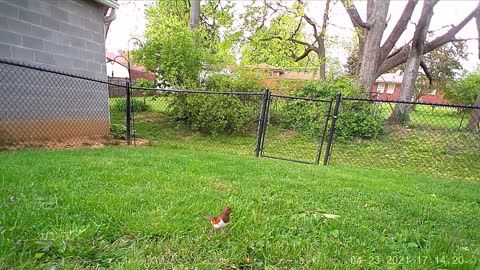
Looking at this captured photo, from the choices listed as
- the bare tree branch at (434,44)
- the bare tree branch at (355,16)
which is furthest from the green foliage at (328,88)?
the bare tree branch at (434,44)

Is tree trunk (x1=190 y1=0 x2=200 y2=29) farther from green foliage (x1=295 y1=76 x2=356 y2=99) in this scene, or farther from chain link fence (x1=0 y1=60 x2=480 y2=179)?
green foliage (x1=295 y1=76 x2=356 y2=99)

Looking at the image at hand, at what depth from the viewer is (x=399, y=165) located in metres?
5.48

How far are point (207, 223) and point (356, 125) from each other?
6796mm

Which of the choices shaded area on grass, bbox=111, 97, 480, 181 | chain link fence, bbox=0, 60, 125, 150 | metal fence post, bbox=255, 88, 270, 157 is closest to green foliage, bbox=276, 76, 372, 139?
shaded area on grass, bbox=111, 97, 480, 181

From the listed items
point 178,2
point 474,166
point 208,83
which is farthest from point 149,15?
point 474,166

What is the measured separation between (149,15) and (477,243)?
15882mm

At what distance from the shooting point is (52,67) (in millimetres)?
4598

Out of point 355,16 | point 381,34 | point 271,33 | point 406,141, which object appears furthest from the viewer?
point 271,33

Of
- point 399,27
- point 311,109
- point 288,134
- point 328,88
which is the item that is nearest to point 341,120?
point 311,109

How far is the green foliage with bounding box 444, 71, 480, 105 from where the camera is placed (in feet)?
55.3

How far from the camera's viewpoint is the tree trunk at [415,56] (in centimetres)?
838

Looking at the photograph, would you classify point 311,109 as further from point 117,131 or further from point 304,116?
point 117,131

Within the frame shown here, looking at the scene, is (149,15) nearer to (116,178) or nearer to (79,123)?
(79,123)

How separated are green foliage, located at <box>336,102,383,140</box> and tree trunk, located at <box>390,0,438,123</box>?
158 centimetres
